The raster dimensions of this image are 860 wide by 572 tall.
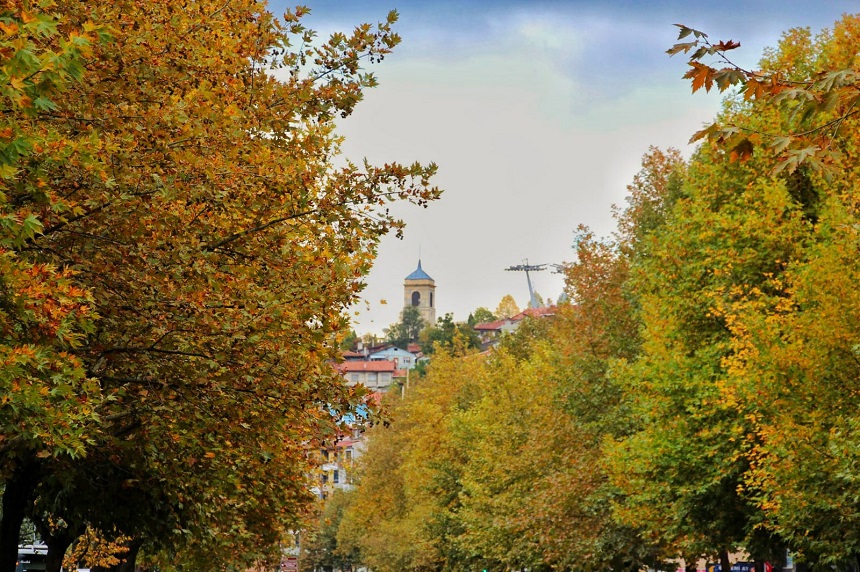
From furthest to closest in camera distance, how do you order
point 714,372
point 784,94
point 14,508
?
point 714,372
point 14,508
point 784,94

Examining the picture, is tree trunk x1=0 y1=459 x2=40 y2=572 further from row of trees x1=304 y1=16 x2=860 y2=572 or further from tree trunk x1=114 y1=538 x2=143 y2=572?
tree trunk x1=114 y1=538 x2=143 y2=572

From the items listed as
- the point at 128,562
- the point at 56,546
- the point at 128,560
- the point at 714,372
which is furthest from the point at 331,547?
the point at 56,546

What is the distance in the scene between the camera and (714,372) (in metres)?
35.1

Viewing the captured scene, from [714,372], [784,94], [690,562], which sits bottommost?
[690,562]

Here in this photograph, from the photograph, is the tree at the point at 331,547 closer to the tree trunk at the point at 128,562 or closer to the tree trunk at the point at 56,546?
the tree trunk at the point at 128,562

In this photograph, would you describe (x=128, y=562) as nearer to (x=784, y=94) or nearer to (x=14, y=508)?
(x=14, y=508)

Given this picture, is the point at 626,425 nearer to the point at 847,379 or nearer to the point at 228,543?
the point at 847,379

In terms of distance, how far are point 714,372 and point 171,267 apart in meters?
21.5

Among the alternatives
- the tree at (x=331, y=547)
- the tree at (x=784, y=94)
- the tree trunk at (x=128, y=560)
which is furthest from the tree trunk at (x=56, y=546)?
the tree at (x=331, y=547)

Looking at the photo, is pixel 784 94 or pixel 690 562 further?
pixel 690 562

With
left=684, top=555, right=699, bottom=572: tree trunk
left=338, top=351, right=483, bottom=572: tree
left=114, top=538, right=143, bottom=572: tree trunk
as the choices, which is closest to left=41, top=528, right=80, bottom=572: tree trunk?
left=114, top=538, right=143, bottom=572: tree trunk

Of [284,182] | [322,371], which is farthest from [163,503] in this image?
[284,182]

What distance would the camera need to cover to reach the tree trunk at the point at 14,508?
19656 mm

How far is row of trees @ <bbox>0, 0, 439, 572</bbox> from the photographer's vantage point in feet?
43.9
